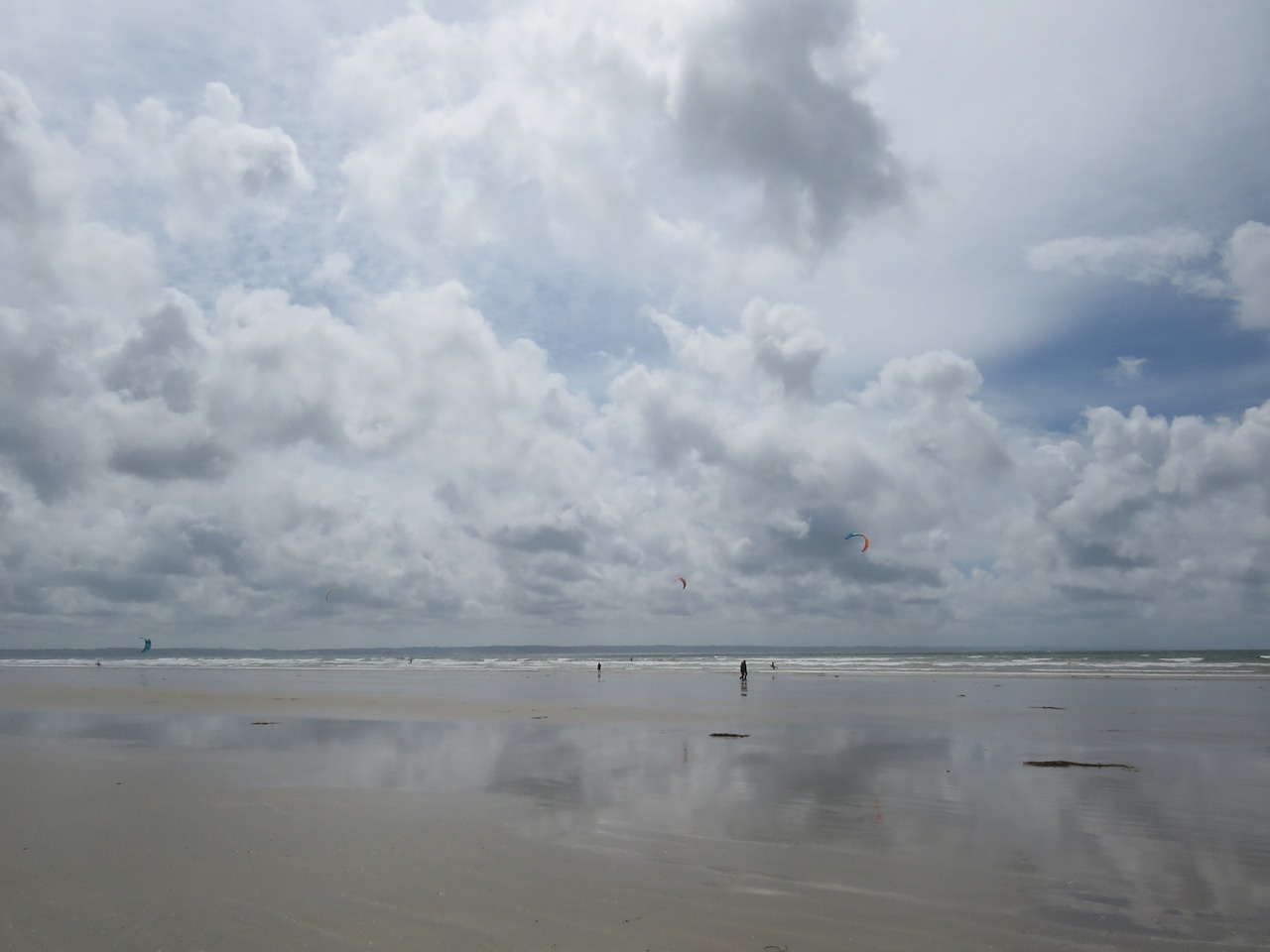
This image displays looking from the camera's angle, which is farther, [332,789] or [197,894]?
[332,789]

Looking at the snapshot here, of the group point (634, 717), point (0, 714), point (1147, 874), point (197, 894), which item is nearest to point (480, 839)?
point (197, 894)

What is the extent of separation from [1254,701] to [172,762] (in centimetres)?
4229

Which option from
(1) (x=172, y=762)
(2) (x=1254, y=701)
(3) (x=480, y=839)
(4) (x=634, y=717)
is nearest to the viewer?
(3) (x=480, y=839)

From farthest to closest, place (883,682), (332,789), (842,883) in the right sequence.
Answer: (883,682) → (332,789) → (842,883)

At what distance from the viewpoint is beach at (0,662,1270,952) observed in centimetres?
744

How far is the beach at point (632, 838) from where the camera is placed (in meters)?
7.44

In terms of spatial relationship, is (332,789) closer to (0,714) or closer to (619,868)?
(619,868)

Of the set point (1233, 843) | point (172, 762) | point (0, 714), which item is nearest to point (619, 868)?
point (1233, 843)

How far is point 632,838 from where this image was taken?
418 inches

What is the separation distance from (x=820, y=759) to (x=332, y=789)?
10562mm

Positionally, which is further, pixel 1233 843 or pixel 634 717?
pixel 634 717

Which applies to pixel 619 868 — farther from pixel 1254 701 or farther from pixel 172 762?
pixel 1254 701

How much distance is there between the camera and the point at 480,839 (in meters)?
10.4

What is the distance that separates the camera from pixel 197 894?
8203 mm
